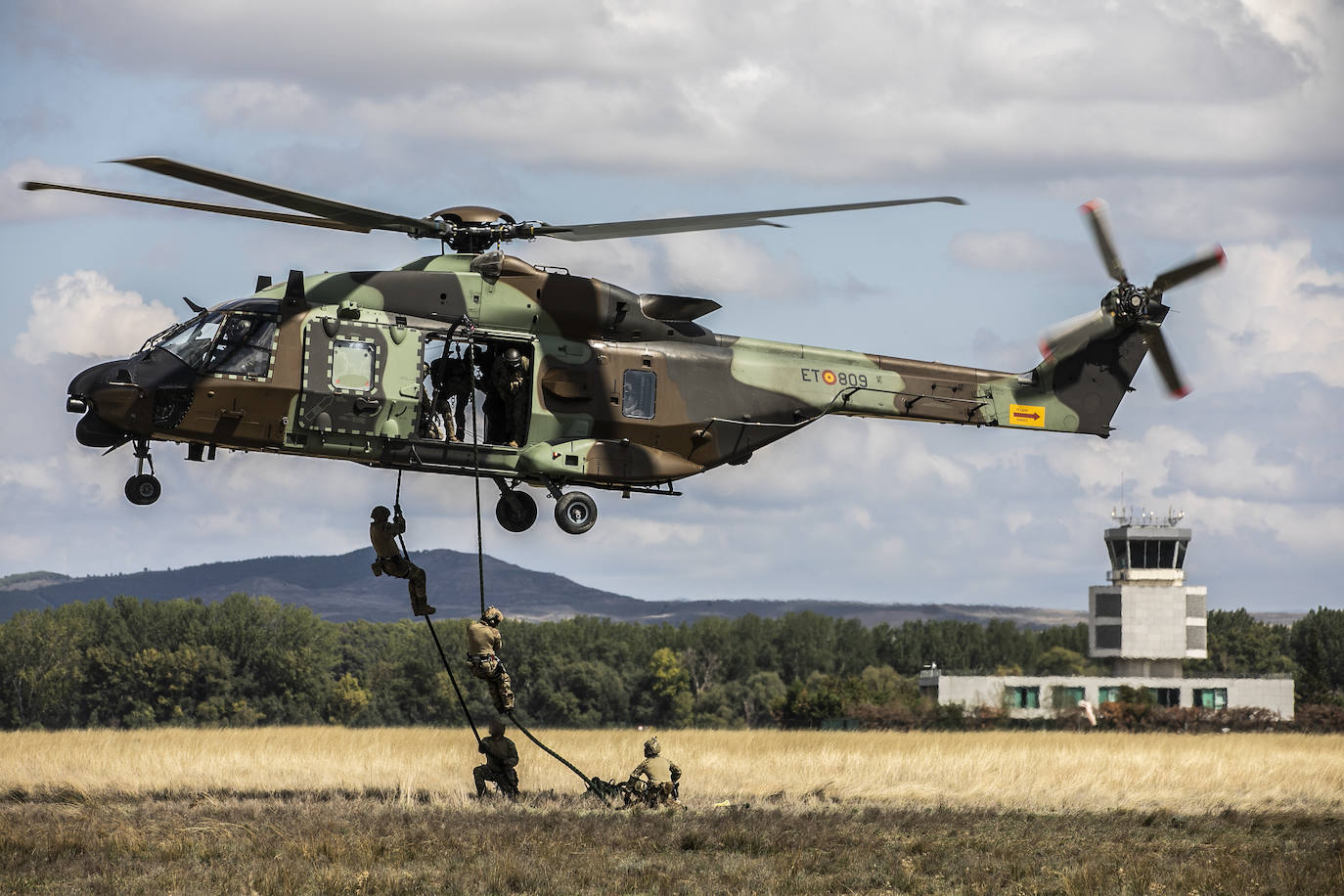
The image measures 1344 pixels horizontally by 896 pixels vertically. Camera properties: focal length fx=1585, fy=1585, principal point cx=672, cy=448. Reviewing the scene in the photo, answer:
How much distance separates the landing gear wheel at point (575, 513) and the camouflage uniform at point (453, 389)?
A: 187 cm

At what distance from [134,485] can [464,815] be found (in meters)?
6.70

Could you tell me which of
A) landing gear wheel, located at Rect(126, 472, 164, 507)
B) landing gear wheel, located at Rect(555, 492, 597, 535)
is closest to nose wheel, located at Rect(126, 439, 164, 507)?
landing gear wheel, located at Rect(126, 472, 164, 507)

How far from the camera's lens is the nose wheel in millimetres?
22312

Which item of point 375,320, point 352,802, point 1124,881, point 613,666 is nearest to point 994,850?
point 1124,881

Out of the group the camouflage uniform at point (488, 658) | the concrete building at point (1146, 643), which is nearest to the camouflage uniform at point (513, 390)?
the camouflage uniform at point (488, 658)

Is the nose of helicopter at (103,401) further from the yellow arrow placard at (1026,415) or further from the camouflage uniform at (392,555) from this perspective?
the yellow arrow placard at (1026,415)

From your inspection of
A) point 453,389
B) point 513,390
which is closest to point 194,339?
point 453,389

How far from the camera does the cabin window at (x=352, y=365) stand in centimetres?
2297

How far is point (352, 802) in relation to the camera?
2484 cm

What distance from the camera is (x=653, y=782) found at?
24.8m

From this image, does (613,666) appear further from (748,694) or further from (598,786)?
(598,786)

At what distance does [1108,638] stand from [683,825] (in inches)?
4389

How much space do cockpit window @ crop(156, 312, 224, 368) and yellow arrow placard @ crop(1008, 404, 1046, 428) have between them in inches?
Result: 558

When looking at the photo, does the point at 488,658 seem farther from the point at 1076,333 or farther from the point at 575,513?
the point at 1076,333
